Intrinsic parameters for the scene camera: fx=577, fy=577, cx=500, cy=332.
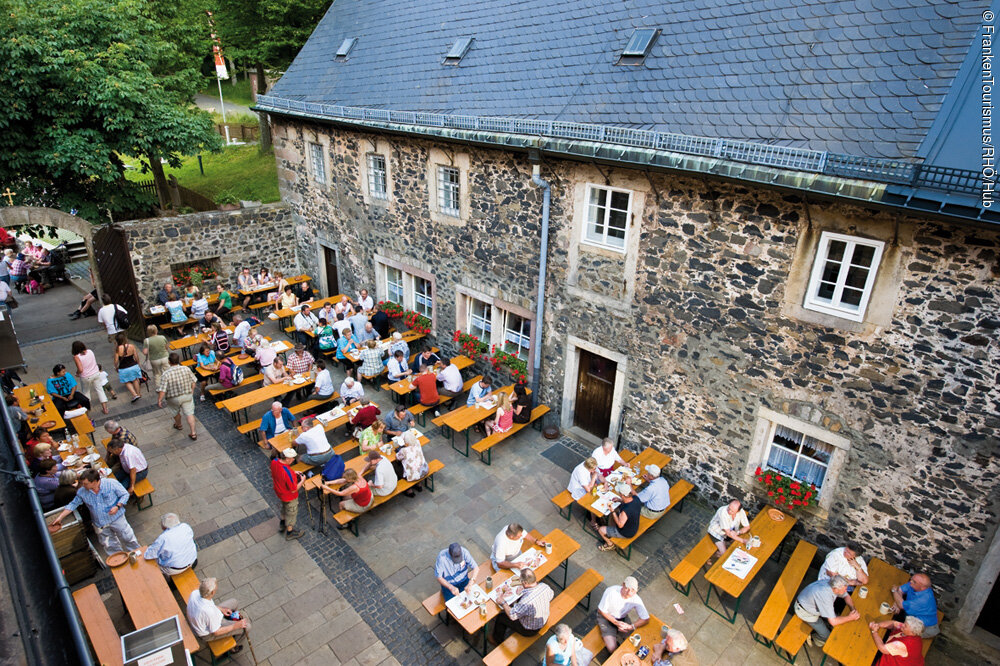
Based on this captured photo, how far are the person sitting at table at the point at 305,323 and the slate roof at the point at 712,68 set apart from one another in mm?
→ 5339

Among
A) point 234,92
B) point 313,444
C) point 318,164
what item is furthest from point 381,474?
point 234,92

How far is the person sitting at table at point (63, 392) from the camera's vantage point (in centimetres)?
1088

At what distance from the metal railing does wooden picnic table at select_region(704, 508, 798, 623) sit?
5.02m

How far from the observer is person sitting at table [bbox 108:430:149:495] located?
357 inches

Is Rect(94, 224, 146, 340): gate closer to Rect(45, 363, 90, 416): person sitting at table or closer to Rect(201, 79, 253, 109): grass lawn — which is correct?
Rect(45, 363, 90, 416): person sitting at table

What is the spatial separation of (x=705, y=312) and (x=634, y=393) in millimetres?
2101

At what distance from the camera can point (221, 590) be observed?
7.98m

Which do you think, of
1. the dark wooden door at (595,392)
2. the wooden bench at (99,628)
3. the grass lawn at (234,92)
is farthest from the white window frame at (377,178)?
the grass lawn at (234,92)

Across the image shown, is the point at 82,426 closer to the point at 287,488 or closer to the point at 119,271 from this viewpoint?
the point at 287,488

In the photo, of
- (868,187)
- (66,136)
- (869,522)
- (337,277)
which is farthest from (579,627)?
(66,136)

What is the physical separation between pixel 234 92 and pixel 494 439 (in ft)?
150

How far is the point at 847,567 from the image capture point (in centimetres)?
755

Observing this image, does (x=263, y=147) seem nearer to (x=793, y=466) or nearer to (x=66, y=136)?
(x=66, y=136)

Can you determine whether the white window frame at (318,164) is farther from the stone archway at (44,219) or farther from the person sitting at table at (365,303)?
the stone archway at (44,219)
